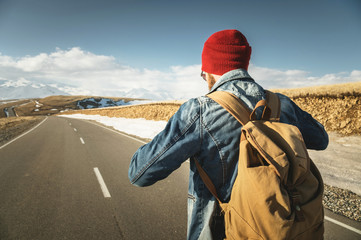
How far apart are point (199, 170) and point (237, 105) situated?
1.58 ft

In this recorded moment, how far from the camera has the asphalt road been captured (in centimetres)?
275

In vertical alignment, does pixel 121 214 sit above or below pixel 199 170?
below

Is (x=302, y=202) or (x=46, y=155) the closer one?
(x=302, y=202)

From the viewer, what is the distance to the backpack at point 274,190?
83 centimetres

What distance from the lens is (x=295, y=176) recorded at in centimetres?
87

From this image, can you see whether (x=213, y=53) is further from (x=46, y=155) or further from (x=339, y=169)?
(x=46, y=155)

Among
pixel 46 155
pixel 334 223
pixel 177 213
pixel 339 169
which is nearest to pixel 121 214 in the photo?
pixel 177 213

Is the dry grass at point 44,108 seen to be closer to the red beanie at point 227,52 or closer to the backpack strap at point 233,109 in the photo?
the red beanie at point 227,52

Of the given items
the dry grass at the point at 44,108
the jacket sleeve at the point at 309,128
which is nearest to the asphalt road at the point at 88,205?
the jacket sleeve at the point at 309,128

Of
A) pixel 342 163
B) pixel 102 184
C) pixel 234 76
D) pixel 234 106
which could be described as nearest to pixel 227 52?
pixel 234 76

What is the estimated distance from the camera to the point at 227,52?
49.9 inches

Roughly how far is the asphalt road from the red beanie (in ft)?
8.59

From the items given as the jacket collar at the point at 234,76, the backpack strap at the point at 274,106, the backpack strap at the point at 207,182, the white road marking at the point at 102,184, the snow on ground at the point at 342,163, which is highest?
the jacket collar at the point at 234,76

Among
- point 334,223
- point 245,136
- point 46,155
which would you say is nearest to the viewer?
point 245,136
